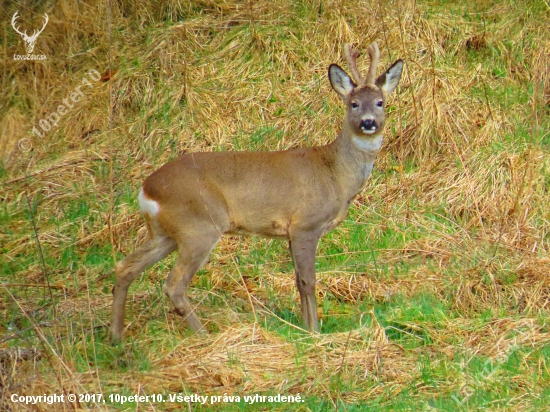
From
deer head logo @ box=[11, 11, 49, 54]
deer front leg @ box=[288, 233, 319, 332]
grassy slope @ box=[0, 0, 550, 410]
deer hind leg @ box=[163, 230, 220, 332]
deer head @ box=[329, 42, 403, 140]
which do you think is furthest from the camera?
deer head logo @ box=[11, 11, 49, 54]

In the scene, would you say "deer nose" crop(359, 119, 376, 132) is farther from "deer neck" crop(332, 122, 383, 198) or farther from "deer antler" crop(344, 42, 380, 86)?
"deer antler" crop(344, 42, 380, 86)

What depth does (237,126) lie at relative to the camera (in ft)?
28.0

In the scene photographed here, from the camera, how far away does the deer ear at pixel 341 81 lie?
20.7 ft

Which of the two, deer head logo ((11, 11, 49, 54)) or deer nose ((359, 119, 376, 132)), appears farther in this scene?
deer head logo ((11, 11, 49, 54))

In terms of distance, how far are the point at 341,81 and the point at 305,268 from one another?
4.32 feet

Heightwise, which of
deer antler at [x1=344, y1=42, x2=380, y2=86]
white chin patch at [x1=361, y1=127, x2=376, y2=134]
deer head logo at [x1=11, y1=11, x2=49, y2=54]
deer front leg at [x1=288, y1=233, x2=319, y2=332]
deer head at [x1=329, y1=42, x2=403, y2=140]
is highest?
deer head logo at [x1=11, y1=11, x2=49, y2=54]

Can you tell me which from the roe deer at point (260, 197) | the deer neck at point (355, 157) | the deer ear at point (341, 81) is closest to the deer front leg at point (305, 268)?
the roe deer at point (260, 197)

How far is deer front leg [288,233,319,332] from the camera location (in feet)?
19.6

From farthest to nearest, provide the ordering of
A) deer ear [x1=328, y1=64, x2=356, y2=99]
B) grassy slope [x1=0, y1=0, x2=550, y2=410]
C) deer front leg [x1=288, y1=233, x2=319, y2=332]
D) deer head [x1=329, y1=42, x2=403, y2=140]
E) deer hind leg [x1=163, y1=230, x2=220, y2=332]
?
deer ear [x1=328, y1=64, x2=356, y2=99] < deer head [x1=329, y1=42, x2=403, y2=140] < deer front leg [x1=288, y1=233, x2=319, y2=332] < deer hind leg [x1=163, y1=230, x2=220, y2=332] < grassy slope [x1=0, y1=0, x2=550, y2=410]

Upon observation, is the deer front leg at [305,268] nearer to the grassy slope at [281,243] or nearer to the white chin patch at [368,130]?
the grassy slope at [281,243]

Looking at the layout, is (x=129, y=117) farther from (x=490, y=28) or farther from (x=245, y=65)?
(x=490, y=28)

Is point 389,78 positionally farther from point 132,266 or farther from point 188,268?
point 132,266

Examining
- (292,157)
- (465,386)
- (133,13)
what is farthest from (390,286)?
(133,13)

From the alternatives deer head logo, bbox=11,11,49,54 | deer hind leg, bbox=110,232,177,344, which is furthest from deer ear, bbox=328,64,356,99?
deer head logo, bbox=11,11,49,54
